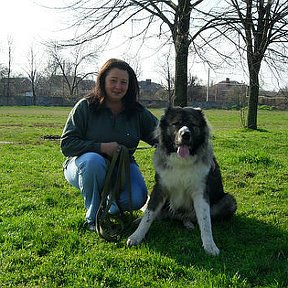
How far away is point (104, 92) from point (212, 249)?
2070mm

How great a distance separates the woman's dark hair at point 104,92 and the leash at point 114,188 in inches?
24.7

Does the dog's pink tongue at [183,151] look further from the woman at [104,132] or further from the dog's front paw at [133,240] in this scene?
the dog's front paw at [133,240]

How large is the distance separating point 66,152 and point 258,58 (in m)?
7.41

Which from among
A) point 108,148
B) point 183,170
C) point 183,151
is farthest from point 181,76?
point 183,151

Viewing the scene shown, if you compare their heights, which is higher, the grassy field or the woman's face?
the woman's face

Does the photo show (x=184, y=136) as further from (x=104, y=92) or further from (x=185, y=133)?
(x=104, y=92)

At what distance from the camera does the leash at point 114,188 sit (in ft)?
13.1

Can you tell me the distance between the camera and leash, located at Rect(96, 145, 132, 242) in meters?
3.98

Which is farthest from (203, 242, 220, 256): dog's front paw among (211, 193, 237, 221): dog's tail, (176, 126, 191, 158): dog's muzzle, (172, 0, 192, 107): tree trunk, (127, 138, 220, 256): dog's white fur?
(172, 0, 192, 107): tree trunk

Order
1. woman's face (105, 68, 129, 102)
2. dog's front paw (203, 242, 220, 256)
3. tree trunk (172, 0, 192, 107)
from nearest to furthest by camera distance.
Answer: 1. dog's front paw (203, 242, 220, 256)
2. woman's face (105, 68, 129, 102)
3. tree trunk (172, 0, 192, 107)

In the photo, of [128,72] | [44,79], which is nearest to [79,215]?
[128,72]

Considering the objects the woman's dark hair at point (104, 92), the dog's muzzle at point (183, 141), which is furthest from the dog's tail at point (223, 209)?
the woman's dark hair at point (104, 92)

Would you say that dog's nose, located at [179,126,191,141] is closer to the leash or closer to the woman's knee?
the leash

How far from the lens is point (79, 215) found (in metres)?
4.53
